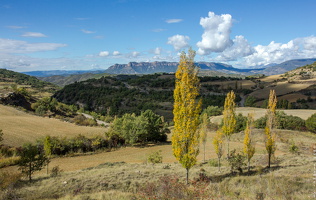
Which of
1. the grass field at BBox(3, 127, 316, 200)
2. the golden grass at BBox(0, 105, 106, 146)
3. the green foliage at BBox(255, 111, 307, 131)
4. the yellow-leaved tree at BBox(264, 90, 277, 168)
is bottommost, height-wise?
the green foliage at BBox(255, 111, 307, 131)

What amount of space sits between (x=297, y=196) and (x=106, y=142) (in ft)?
126

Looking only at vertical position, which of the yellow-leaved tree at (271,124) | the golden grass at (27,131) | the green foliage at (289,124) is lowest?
the green foliage at (289,124)

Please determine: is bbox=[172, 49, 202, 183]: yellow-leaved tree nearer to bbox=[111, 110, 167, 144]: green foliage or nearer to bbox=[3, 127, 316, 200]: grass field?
bbox=[3, 127, 316, 200]: grass field

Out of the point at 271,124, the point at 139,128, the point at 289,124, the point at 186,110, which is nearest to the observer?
the point at 186,110

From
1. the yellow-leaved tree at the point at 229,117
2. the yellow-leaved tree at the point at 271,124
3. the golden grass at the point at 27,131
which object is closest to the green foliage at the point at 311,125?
the yellow-leaved tree at the point at 229,117

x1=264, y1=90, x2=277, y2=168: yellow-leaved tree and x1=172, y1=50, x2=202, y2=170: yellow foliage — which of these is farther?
x1=264, y1=90, x2=277, y2=168: yellow-leaved tree

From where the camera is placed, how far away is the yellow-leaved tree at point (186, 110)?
14961mm

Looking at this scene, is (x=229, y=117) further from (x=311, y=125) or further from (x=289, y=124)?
(x=289, y=124)

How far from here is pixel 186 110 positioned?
14.9 meters

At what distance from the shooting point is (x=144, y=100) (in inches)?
5945

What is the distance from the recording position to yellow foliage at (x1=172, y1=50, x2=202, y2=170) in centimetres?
1496

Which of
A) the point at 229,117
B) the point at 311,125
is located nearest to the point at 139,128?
the point at 229,117

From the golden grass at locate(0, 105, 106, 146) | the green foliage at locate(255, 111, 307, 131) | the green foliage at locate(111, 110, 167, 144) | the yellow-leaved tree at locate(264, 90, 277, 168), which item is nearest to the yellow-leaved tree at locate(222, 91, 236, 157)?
the yellow-leaved tree at locate(264, 90, 277, 168)

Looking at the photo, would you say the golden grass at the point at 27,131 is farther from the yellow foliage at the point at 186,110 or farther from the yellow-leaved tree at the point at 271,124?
the yellow-leaved tree at the point at 271,124
